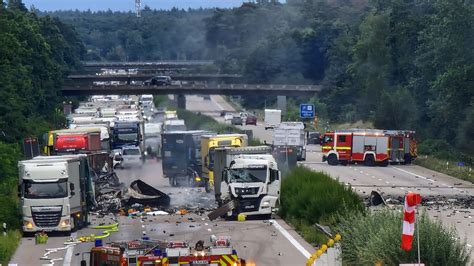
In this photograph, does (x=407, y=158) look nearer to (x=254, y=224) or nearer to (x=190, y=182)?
(x=190, y=182)

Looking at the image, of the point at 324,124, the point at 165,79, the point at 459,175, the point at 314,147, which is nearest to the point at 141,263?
the point at 459,175

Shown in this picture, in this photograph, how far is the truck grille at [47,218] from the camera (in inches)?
1563

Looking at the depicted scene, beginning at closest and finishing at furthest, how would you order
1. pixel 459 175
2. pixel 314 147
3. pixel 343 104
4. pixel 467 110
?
pixel 459 175, pixel 467 110, pixel 314 147, pixel 343 104

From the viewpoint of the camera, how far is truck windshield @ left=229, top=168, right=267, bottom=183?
43.6m

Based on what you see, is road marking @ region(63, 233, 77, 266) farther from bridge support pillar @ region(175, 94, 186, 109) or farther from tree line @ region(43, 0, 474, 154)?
bridge support pillar @ region(175, 94, 186, 109)

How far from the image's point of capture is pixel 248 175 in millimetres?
43656

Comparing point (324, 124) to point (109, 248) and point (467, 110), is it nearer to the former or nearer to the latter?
point (467, 110)

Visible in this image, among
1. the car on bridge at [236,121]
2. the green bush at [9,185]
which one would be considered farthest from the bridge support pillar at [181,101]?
the green bush at [9,185]

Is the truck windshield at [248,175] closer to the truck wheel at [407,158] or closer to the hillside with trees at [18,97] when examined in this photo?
the hillside with trees at [18,97]

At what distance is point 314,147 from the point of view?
98.6 metres

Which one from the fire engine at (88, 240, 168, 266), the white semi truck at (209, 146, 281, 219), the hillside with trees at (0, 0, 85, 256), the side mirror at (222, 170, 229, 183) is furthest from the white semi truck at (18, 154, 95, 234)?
the fire engine at (88, 240, 168, 266)

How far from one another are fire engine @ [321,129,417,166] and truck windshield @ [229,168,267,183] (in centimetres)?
3225

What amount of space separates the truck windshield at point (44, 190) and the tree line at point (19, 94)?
1.68 meters

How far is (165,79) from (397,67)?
205 feet
